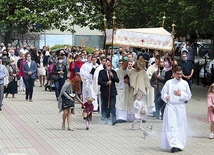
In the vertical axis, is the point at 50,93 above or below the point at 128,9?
below

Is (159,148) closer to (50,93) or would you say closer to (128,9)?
(50,93)

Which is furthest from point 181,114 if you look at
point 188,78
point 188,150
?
point 188,78

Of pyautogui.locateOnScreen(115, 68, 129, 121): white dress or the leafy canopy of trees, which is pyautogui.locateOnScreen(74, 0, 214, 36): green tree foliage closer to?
the leafy canopy of trees

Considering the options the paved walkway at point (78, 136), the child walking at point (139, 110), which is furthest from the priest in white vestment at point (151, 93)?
the child walking at point (139, 110)

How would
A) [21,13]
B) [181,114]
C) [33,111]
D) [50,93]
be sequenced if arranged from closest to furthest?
[181,114]
[33,111]
[50,93]
[21,13]

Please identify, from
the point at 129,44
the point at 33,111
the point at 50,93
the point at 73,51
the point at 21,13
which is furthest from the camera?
the point at 21,13

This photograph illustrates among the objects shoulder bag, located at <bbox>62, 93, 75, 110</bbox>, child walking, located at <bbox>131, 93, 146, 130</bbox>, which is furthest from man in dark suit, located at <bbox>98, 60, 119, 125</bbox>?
shoulder bag, located at <bbox>62, 93, 75, 110</bbox>

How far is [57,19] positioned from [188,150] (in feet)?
88.3

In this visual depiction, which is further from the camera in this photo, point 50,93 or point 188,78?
point 50,93

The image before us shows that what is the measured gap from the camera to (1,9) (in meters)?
40.8

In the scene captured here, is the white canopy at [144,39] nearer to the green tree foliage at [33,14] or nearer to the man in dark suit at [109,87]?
the man in dark suit at [109,87]

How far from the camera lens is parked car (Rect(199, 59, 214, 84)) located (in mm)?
32438

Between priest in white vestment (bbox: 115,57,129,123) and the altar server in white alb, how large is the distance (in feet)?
15.4

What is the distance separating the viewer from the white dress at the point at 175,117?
1504 centimetres
